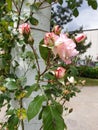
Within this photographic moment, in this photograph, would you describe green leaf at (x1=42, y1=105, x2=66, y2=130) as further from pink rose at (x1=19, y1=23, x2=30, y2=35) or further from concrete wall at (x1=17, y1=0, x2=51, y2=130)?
concrete wall at (x1=17, y1=0, x2=51, y2=130)

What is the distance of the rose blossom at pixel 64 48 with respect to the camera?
93cm

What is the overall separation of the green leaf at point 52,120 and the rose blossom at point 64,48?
149 millimetres

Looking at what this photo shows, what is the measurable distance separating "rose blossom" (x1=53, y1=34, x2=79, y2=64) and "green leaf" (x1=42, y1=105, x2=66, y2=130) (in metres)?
0.15

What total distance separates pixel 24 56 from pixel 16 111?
0.76 feet

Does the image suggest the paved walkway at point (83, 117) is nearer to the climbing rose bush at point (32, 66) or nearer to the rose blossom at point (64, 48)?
the climbing rose bush at point (32, 66)

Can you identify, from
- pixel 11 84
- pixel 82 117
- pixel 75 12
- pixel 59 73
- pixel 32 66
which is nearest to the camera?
pixel 59 73

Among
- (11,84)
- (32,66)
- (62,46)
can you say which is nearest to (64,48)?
(62,46)

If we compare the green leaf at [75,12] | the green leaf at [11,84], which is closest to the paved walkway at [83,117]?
the green leaf at [75,12]

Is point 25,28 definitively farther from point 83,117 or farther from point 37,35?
point 83,117

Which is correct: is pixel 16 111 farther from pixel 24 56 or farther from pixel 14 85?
pixel 24 56

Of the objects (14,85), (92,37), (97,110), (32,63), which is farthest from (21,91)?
(92,37)

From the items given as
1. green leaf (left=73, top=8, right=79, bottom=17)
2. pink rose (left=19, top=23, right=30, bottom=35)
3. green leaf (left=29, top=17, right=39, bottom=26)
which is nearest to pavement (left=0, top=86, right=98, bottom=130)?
green leaf (left=73, top=8, right=79, bottom=17)

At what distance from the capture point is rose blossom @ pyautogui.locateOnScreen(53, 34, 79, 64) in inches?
36.6

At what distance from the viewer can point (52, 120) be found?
93 centimetres
